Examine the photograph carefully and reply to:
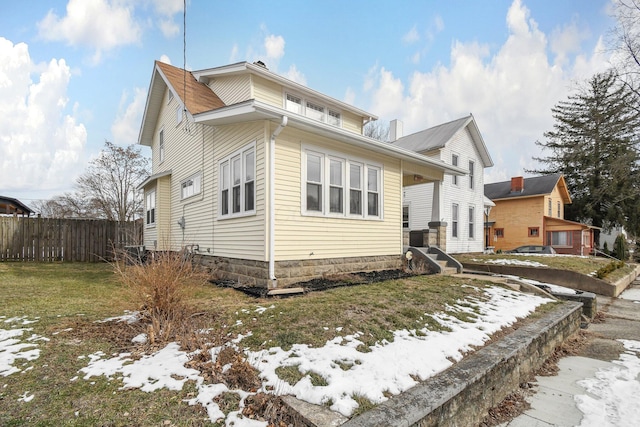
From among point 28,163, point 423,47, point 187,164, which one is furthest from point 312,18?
point 28,163

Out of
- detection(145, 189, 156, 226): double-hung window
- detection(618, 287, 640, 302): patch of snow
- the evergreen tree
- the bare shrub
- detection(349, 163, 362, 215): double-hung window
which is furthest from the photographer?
the evergreen tree

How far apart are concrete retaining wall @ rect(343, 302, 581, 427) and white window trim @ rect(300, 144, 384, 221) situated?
4.43 m

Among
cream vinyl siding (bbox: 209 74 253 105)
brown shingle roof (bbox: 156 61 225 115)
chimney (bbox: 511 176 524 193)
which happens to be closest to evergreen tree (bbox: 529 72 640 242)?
chimney (bbox: 511 176 524 193)

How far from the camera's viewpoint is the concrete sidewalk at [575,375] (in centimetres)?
290

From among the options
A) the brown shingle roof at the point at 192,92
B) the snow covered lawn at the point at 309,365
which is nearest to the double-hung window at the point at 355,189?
the snow covered lawn at the point at 309,365

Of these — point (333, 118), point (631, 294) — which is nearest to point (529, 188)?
point (631, 294)

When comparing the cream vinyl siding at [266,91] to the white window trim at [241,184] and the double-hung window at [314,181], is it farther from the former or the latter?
the double-hung window at [314,181]

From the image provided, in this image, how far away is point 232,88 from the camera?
1016 cm

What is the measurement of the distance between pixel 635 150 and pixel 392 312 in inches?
688

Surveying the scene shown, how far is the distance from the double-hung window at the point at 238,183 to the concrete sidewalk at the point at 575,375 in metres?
5.55

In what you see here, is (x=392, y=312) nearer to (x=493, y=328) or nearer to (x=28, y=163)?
(x=493, y=328)

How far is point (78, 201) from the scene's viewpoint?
22.6 m

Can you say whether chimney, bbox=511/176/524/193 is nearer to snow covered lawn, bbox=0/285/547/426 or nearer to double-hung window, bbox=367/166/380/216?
double-hung window, bbox=367/166/380/216

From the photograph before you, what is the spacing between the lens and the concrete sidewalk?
9.51 ft
